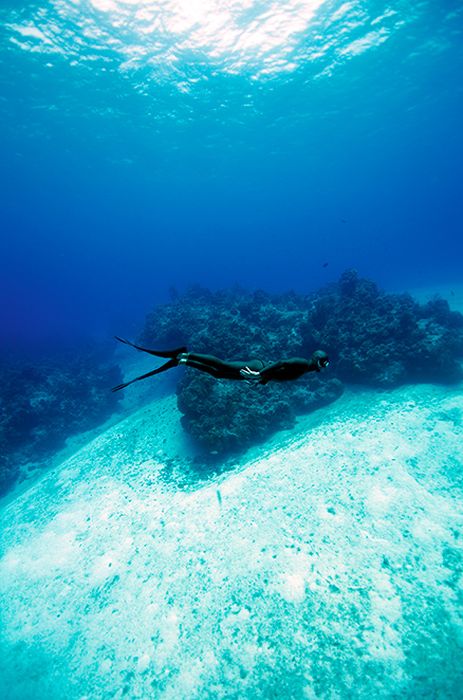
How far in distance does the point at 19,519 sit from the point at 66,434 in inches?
294

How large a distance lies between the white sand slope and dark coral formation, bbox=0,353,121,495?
6.75 meters

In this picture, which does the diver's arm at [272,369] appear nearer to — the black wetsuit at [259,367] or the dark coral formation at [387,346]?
the black wetsuit at [259,367]

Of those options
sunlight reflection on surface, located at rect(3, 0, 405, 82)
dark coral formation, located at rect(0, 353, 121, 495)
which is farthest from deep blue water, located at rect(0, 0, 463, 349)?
dark coral formation, located at rect(0, 353, 121, 495)

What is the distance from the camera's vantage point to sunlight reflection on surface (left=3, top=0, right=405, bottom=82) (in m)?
17.6

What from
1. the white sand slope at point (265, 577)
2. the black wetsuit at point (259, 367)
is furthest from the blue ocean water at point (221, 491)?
the black wetsuit at point (259, 367)

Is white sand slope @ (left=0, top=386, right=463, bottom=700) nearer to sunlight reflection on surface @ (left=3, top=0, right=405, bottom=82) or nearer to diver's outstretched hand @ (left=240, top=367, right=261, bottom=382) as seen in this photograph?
diver's outstretched hand @ (left=240, top=367, right=261, bottom=382)

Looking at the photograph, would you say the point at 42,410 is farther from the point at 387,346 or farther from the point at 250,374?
the point at 387,346

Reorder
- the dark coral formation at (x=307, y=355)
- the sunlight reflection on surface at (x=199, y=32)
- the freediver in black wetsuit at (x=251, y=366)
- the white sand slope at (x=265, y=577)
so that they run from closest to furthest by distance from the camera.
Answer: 1. the freediver in black wetsuit at (x=251, y=366)
2. the white sand slope at (x=265, y=577)
3. the dark coral formation at (x=307, y=355)
4. the sunlight reflection on surface at (x=199, y=32)

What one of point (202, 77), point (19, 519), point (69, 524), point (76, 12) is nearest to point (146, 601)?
point (69, 524)

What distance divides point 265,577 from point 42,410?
1533cm

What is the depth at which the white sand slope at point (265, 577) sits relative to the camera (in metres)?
4.18

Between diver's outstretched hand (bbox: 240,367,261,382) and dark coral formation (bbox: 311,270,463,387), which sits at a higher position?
diver's outstretched hand (bbox: 240,367,261,382)

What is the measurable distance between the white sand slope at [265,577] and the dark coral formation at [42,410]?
6.75m

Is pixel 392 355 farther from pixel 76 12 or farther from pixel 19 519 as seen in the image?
pixel 76 12
